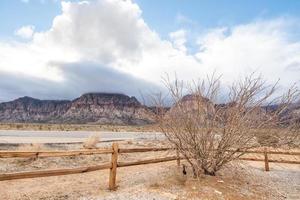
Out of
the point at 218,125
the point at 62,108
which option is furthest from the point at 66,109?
the point at 218,125

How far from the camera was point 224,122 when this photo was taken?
396 inches

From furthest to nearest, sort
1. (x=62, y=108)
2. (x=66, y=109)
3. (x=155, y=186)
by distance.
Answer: (x=62, y=108) → (x=66, y=109) → (x=155, y=186)

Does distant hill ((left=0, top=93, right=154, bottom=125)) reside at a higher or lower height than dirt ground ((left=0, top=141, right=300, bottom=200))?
higher

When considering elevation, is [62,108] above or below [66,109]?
above

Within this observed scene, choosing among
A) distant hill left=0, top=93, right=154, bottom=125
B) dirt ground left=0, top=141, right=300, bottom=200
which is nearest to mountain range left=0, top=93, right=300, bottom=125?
distant hill left=0, top=93, right=154, bottom=125

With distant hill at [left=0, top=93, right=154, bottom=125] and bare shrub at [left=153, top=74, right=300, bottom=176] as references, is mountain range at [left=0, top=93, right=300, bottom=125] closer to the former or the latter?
distant hill at [left=0, top=93, right=154, bottom=125]

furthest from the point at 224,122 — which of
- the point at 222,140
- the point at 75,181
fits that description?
the point at 75,181

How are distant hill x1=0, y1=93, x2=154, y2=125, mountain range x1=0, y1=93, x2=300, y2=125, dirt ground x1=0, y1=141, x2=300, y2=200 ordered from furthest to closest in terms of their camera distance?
distant hill x1=0, y1=93, x2=154, y2=125, mountain range x1=0, y1=93, x2=300, y2=125, dirt ground x1=0, y1=141, x2=300, y2=200

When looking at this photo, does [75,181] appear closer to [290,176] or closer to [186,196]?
[186,196]

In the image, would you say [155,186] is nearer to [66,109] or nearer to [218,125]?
Result: [218,125]

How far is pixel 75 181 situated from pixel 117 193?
7.61ft

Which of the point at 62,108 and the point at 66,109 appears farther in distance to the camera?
the point at 62,108

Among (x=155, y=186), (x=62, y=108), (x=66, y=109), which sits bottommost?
(x=155, y=186)

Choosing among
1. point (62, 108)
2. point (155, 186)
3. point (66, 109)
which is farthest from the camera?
point (62, 108)
